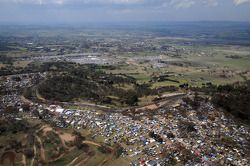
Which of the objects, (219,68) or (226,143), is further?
(219,68)

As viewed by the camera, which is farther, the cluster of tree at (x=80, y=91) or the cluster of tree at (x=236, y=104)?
the cluster of tree at (x=80, y=91)

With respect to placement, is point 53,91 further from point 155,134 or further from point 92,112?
point 155,134

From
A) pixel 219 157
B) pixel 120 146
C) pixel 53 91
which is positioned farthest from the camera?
pixel 53 91

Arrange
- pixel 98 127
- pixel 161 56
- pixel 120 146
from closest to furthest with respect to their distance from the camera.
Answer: pixel 120 146, pixel 98 127, pixel 161 56

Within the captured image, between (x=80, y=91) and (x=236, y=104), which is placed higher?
(x=236, y=104)

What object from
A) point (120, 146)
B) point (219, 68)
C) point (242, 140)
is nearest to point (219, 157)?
point (242, 140)

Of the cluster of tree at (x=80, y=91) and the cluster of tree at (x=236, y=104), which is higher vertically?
the cluster of tree at (x=236, y=104)

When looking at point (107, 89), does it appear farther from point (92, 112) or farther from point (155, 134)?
point (155, 134)

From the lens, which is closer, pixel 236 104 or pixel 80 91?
pixel 236 104

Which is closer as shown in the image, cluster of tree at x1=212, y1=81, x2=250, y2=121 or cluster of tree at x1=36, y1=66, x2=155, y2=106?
cluster of tree at x1=212, y1=81, x2=250, y2=121

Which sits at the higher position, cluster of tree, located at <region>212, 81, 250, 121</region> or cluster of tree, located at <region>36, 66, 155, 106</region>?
cluster of tree, located at <region>212, 81, 250, 121</region>
